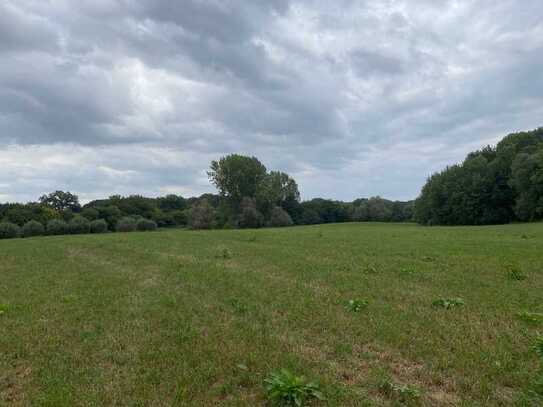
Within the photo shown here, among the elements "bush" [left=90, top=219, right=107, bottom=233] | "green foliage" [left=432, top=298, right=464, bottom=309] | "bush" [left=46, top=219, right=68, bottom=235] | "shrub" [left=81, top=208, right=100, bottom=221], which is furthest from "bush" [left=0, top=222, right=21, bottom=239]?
"green foliage" [left=432, top=298, right=464, bottom=309]

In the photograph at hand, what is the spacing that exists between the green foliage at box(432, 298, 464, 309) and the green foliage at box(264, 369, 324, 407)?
15.3 ft

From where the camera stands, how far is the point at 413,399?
4.15m

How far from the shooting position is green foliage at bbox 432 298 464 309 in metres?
7.81

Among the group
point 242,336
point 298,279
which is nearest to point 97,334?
point 242,336

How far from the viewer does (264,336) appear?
6.18m

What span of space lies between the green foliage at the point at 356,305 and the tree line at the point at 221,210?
60218 mm

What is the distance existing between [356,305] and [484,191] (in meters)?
70.1

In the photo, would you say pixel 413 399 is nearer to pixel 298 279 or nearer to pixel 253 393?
pixel 253 393

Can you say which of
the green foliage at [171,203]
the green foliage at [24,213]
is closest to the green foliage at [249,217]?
the green foliage at [24,213]

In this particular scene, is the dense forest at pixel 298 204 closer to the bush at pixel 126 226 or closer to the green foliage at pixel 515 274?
the bush at pixel 126 226

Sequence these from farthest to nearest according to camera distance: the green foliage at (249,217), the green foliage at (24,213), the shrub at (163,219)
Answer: the shrub at (163,219)
the green foliage at (249,217)
the green foliage at (24,213)

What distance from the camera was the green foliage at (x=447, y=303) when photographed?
781cm

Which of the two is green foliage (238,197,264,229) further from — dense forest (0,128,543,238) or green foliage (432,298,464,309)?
green foliage (432,298,464,309)

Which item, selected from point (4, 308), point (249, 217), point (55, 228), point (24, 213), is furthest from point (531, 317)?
point (24, 213)
